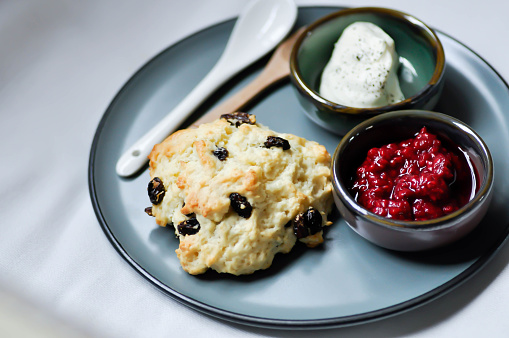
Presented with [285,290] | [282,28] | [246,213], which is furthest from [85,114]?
[285,290]

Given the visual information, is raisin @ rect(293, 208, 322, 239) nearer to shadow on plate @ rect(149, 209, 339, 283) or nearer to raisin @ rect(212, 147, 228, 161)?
shadow on plate @ rect(149, 209, 339, 283)

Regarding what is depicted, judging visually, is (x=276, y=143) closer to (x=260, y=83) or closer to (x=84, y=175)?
(x=260, y=83)

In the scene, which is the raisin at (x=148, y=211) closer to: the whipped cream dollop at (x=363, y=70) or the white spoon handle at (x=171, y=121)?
the white spoon handle at (x=171, y=121)

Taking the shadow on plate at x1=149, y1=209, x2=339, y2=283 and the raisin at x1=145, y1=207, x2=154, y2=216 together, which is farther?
the raisin at x1=145, y1=207, x2=154, y2=216

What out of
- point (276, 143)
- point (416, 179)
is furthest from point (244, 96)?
point (416, 179)

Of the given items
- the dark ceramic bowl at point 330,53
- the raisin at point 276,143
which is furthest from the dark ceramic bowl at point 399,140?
the raisin at point 276,143

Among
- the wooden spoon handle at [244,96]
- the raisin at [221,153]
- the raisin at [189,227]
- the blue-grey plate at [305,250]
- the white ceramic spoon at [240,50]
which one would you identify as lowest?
the blue-grey plate at [305,250]

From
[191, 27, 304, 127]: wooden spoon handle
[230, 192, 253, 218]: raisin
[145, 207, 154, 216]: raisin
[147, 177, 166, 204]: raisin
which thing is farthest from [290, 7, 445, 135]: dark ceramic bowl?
[145, 207, 154, 216]: raisin
